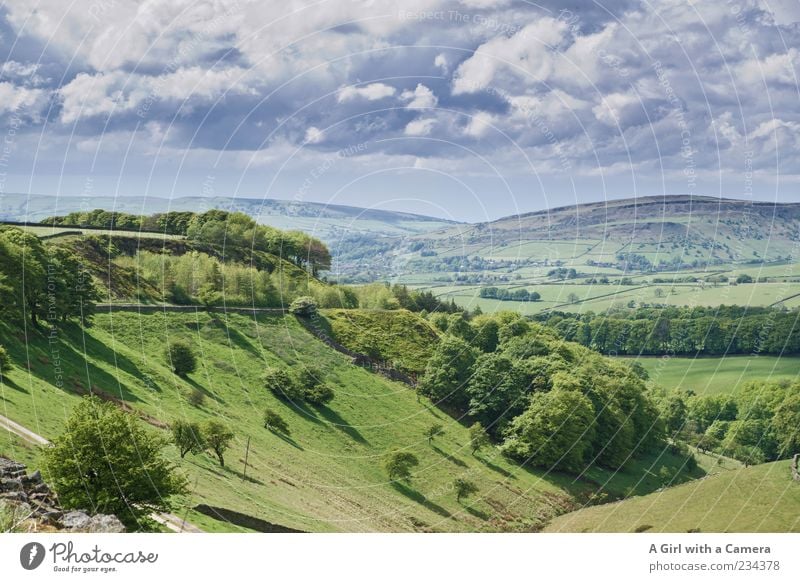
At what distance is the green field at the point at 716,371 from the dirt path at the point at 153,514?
282 feet

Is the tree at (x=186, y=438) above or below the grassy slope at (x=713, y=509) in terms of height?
above

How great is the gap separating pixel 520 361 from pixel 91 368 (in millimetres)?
45778

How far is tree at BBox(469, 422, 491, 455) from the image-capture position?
67375 mm

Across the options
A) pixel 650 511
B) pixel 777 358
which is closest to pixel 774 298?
pixel 777 358

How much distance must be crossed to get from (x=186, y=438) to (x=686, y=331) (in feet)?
326

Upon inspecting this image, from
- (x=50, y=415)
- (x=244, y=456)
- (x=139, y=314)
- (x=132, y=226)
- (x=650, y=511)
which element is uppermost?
(x=132, y=226)

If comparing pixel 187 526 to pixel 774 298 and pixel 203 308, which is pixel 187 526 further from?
pixel 774 298

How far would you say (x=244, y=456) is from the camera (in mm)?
48625

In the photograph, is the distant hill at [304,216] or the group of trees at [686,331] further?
the group of trees at [686,331]

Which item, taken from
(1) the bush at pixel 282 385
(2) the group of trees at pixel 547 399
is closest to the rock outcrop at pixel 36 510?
→ (1) the bush at pixel 282 385

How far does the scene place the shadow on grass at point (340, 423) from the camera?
63.1 m

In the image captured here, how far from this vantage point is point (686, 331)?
125000 mm

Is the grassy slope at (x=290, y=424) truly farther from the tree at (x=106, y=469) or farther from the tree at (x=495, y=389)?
the tree at (x=106, y=469)

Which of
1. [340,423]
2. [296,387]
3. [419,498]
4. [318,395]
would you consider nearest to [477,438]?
[340,423]
